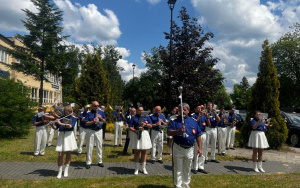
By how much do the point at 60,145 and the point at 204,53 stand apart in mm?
8646

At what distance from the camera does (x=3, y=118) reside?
14.1m

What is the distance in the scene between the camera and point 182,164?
5754mm

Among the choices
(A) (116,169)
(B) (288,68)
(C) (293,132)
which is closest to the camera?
(A) (116,169)

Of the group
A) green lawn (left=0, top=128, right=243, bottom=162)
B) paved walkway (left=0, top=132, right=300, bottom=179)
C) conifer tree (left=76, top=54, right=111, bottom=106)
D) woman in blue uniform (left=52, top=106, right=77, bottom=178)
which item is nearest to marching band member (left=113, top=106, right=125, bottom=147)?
green lawn (left=0, top=128, right=243, bottom=162)

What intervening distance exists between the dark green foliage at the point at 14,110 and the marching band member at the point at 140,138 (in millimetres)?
9292

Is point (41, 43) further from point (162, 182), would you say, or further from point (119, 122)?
point (162, 182)

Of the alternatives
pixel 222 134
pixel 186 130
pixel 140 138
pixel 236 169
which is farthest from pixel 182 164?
pixel 222 134

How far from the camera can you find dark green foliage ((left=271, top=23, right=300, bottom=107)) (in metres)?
45.2

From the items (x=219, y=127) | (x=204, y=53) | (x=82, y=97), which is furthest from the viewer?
(x=82, y=97)

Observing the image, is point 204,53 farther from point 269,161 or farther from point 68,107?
point 68,107

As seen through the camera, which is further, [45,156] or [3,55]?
[3,55]

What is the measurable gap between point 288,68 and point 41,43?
145ft

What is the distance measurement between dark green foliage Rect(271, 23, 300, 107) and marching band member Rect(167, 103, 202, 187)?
46.5 metres

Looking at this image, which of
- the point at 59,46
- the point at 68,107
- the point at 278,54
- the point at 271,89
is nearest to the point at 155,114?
the point at 68,107
